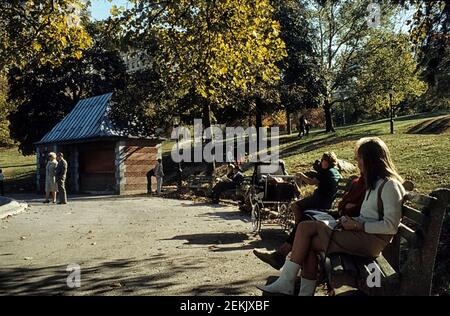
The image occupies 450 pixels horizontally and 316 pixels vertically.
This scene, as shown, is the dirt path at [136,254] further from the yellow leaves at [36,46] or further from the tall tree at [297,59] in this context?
the tall tree at [297,59]

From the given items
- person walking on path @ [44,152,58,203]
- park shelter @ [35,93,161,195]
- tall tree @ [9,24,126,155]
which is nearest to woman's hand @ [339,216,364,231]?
person walking on path @ [44,152,58,203]

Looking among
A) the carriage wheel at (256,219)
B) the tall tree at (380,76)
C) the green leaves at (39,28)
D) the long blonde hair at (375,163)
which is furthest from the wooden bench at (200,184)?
the tall tree at (380,76)

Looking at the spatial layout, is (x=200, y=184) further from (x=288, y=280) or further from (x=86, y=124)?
(x=288, y=280)

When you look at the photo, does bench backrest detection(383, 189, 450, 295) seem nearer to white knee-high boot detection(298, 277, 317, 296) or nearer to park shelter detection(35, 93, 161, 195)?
white knee-high boot detection(298, 277, 317, 296)

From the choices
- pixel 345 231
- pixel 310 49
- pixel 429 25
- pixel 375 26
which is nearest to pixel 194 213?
pixel 429 25

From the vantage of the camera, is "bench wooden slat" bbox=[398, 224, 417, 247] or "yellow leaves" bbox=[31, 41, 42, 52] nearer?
"bench wooden slat" bbox=[398, 224, 417, 247]

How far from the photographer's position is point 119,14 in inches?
379

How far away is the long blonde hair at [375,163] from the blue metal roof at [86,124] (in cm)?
2355

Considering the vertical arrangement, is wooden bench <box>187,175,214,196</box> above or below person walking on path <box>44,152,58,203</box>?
below

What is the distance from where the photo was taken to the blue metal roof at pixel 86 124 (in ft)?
90.8

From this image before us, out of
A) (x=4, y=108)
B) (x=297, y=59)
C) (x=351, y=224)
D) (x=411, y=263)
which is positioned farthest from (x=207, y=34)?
(x=4, y=108)

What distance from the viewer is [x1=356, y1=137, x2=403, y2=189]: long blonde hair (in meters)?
4.60

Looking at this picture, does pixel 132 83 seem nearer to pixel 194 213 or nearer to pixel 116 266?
pixel 194 213

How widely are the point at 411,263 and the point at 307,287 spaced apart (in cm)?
100
